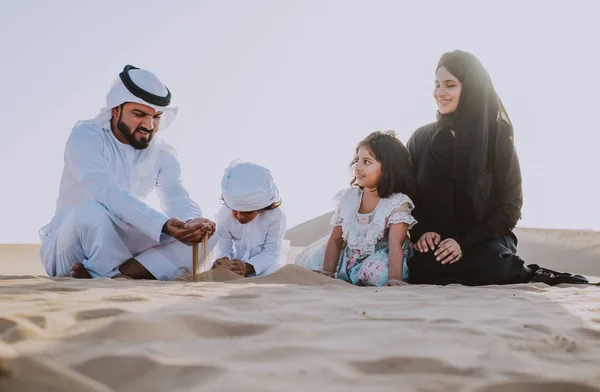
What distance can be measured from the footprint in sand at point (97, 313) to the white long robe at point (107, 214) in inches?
93.3

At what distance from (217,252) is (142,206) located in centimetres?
140

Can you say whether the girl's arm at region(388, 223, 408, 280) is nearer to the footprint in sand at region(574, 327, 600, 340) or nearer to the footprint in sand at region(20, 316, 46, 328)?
the footprint in sand at region(574, 327, 600, 340)

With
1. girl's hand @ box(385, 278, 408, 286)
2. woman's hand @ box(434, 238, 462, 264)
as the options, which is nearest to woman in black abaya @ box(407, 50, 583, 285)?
woman's hand @ box(434, 238, 462, 264)

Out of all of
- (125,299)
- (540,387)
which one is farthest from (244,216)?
(540,387)

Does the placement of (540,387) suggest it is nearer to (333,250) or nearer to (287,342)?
(287,342)

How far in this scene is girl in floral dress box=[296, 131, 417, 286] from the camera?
443 cm

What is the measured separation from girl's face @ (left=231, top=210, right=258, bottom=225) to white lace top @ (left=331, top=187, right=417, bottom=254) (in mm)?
970

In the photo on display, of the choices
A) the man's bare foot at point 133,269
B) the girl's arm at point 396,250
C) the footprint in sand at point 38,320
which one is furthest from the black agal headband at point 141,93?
the footprint in sand at point 38,320


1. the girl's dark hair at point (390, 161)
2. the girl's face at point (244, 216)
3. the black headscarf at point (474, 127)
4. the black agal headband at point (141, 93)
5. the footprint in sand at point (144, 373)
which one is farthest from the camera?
the girl's face at point (244, 216)

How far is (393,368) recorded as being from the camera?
1.45m

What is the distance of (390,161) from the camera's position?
456 cm

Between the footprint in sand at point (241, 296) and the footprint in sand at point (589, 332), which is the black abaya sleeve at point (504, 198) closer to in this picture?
the footprint in sand at point (241, 296)

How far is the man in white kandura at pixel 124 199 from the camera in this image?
445cm

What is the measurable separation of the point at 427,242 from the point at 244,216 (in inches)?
69.5
